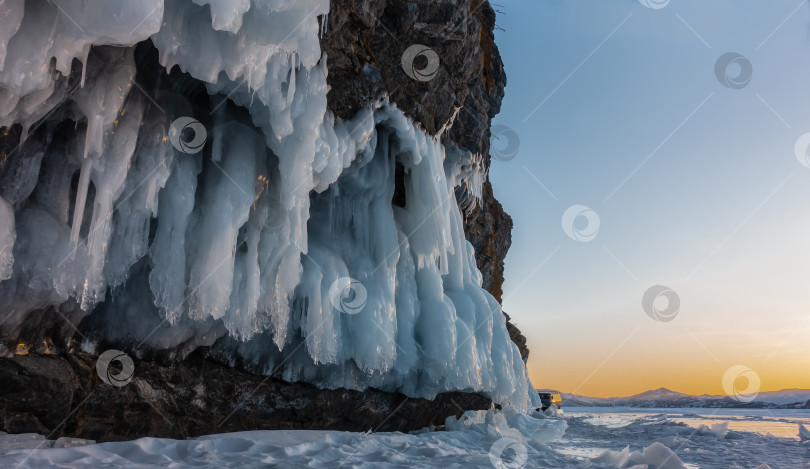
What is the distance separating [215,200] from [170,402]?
2.29m

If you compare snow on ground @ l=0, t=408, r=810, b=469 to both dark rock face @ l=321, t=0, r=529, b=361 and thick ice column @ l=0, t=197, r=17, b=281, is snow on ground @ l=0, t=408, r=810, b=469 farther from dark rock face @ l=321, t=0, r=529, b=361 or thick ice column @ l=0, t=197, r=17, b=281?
dark rock face @ l=321, t=0, r=529, b=361

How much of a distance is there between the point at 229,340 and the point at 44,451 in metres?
2.28

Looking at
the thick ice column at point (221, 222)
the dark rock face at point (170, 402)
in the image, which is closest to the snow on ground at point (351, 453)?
the dark rock face at point (170, 402)

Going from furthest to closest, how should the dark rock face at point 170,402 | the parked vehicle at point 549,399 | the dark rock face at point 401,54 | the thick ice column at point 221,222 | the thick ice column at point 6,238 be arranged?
the parked vehicle at point 549,399, the dark rock face at point 401,54, the thick ice column at point 221,222, the dark rock face at point 170,402, the thick ice column at point 6,238

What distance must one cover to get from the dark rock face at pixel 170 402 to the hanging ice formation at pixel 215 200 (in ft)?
0.90

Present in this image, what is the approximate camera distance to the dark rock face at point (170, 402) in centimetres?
432

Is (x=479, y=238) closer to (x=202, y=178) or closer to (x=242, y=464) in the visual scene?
(x=202, y=178)

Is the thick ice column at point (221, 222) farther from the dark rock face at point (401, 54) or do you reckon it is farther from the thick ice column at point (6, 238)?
the dark rock face at point (401, 54)

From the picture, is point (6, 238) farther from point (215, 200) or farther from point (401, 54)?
point (401, 54)

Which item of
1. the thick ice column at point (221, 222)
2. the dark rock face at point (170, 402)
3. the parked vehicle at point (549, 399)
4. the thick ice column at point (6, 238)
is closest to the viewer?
the thick ice column at point (6, 238)

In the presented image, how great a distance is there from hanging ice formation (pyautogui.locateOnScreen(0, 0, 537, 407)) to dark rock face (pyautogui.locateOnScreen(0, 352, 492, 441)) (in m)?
0.28

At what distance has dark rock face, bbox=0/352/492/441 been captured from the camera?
14.2ft

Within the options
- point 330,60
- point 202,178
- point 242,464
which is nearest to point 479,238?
point 330,60

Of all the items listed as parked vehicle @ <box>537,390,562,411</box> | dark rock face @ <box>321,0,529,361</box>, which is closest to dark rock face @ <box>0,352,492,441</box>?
dark rock face @ <box>321,0,529,361</box>
